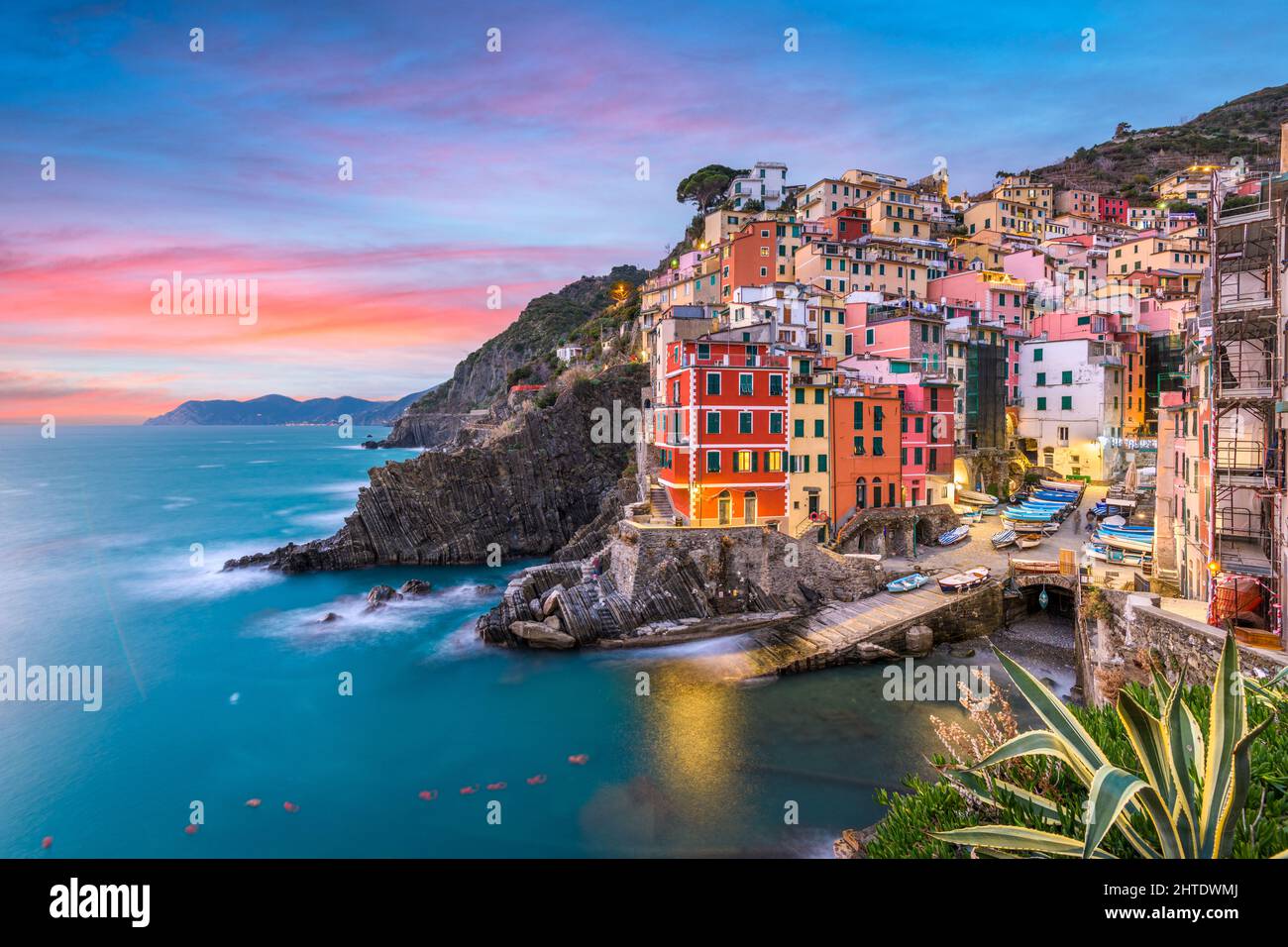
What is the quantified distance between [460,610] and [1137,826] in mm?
35027

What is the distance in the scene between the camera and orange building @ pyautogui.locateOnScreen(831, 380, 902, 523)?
3422 cm

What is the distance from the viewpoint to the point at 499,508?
170 feet

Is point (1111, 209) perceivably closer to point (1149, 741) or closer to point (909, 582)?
point (909, 582)

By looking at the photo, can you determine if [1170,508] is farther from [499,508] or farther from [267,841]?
[499,508]

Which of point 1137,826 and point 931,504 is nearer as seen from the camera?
point 1137,826

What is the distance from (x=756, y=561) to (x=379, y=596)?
76.8 ft

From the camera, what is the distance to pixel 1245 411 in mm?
17312

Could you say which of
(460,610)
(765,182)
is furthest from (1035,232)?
(460,610)

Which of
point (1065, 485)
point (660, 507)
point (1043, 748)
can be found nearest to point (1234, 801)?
point (1043, 748)

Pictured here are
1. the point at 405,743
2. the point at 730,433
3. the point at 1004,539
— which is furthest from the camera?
the point at 1004,539

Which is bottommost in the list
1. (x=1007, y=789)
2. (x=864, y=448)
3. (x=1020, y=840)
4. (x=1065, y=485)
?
(x=1007, y=789)

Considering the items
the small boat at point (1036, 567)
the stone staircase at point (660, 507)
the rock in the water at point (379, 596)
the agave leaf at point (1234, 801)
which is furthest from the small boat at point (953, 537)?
the rock in the water at point (379, 596)

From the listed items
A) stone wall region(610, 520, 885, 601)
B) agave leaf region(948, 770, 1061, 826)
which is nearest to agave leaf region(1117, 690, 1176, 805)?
agave leaf region(948, 770, 1061, 826)

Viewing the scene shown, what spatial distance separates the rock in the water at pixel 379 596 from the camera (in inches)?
1492
